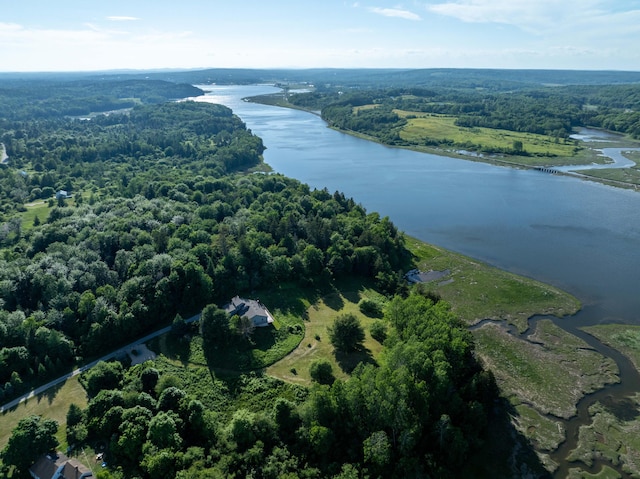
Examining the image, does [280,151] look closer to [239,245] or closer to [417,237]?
[417,237]

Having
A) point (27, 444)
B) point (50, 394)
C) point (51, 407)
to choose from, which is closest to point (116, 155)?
point (50, 394)

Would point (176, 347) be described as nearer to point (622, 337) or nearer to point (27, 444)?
point (27, 444)

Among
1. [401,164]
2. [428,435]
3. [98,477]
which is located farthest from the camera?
[401,164]

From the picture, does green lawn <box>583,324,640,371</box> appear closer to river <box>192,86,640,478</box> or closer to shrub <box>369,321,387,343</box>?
river <box>192,86,640,478</box>

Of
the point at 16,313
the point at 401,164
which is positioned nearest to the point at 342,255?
the point at 16,313

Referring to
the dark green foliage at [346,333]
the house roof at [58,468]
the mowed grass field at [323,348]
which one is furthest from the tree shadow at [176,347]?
the dark green foliage at [346,333]

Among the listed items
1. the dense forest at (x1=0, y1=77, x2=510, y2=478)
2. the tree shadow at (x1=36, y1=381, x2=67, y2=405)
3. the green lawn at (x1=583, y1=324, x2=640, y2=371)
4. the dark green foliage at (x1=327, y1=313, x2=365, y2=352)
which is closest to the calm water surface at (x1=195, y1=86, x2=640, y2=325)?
the green lawn at (x1=583, y1=324, x2=640, y2=371)

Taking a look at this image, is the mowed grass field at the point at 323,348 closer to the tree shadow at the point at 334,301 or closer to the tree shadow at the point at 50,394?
the tree shadow at the point at 334,301
